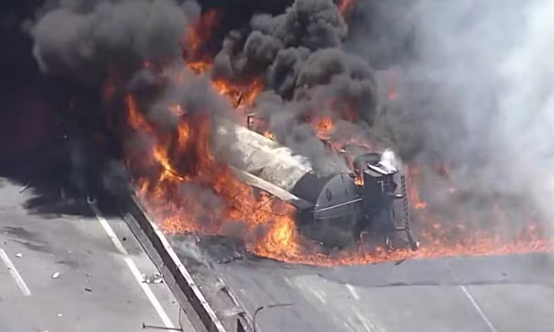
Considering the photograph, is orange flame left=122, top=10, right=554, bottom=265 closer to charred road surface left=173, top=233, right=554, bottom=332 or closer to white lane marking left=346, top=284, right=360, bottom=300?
charred road surface left=173, top=233, right=554, bottom=332

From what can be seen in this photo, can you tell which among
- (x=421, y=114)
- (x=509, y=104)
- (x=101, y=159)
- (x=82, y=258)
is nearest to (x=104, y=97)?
(x=101, y=159)

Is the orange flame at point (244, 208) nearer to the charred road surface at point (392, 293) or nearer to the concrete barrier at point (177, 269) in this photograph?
the concrete barrier at point (177, 269)

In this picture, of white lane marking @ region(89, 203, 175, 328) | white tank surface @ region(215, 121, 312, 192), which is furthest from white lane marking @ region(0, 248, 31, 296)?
white tank surface @ region(215, 121, 312, 192)

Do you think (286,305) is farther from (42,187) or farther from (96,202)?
(42,187)

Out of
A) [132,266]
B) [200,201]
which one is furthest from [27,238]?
[200,201]

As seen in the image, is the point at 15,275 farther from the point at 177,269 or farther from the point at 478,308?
the point at 478,308

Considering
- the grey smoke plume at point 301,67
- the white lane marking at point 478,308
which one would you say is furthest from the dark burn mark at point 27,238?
the white lane marking at point 478,308
